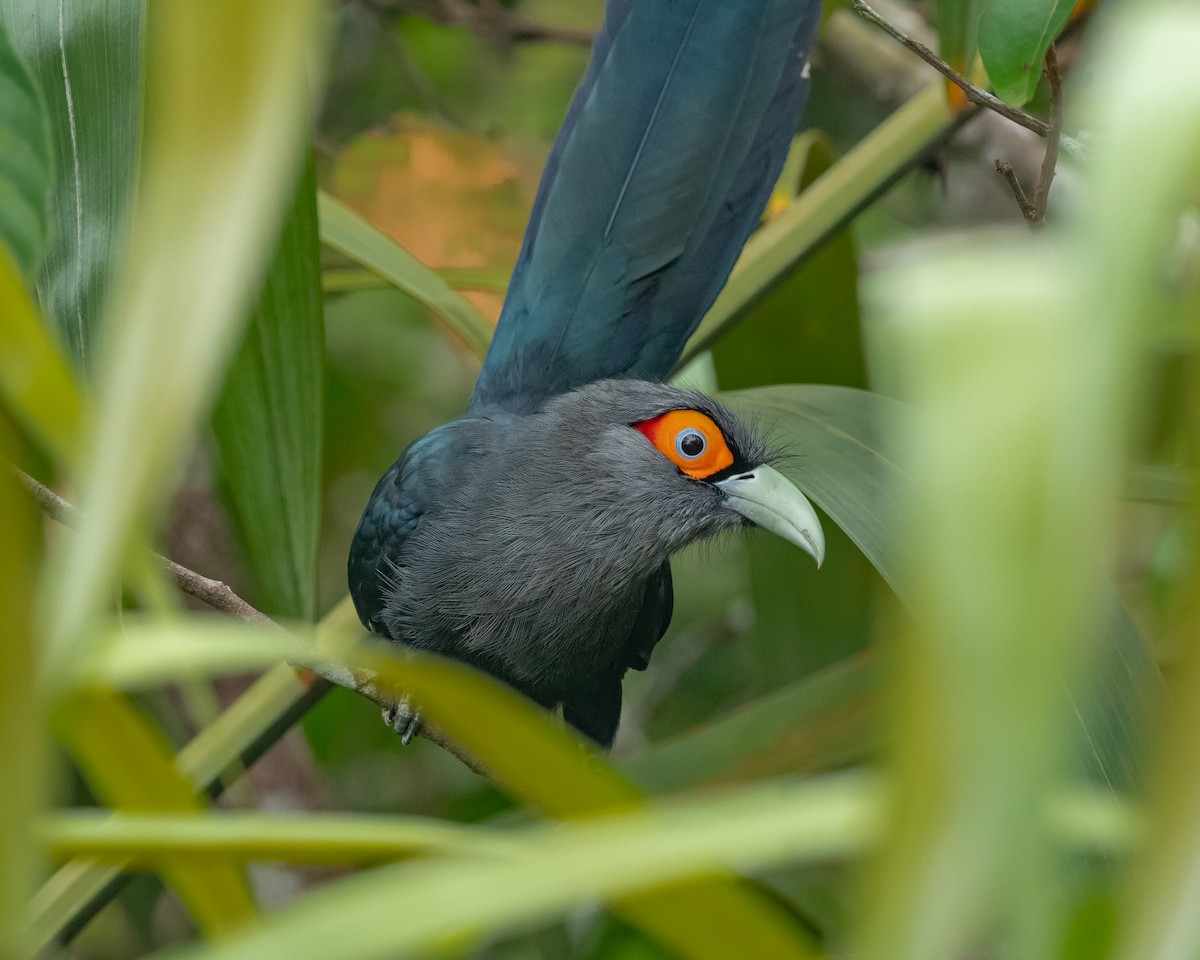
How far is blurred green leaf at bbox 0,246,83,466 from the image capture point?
0.59 m

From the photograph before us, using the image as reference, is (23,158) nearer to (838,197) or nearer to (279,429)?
(279,429)

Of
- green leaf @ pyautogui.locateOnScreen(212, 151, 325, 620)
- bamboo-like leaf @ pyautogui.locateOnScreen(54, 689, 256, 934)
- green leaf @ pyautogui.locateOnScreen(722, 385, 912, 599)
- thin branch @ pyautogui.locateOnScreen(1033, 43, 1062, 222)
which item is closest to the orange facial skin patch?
green leaf @ pyautogui.locateOnScreen(722, 385, 912, 599)

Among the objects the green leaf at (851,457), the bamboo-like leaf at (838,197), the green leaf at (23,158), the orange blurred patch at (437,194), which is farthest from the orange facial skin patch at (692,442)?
the green leaf at (23,158)

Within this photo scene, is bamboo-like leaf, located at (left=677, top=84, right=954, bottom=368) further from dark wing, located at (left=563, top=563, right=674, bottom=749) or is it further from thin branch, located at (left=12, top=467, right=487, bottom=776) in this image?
thin branch, located at (left=12, top=467, right=487, bottom=776)

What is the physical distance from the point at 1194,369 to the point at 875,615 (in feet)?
6.52

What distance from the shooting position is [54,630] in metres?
0.52

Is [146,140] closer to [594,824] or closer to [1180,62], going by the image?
[594,824]

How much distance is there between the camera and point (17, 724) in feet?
1.72

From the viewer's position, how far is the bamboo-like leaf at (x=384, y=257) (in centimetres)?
242

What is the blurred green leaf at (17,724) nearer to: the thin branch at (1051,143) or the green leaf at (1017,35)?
the green leaf at (1017,35)

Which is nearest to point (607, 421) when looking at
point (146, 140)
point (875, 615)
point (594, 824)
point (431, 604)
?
point (431, 604)

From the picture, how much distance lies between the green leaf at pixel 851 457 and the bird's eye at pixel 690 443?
0.12m

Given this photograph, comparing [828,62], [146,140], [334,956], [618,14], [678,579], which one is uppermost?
[828,62]

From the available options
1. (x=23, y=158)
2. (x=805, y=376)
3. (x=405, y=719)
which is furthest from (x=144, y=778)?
(x=805, y=376)
